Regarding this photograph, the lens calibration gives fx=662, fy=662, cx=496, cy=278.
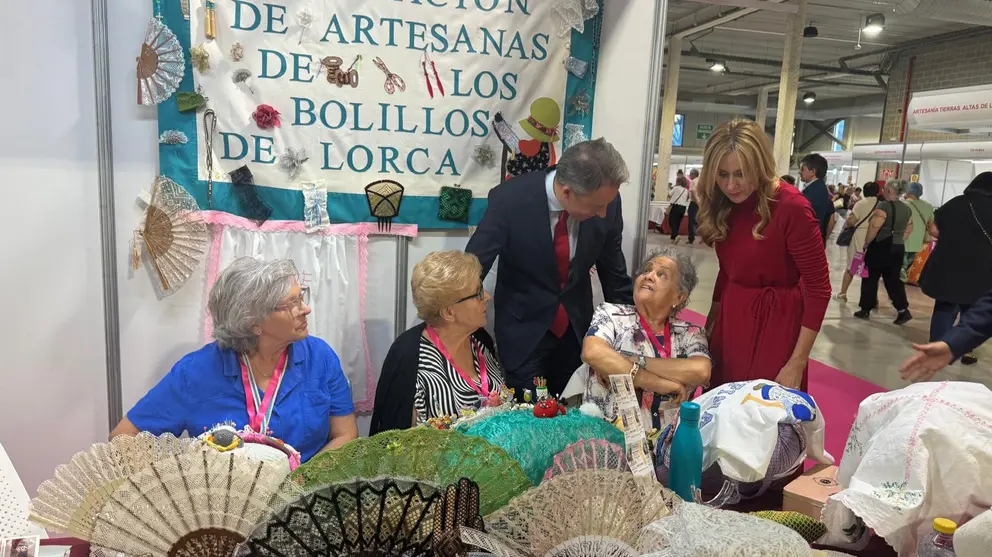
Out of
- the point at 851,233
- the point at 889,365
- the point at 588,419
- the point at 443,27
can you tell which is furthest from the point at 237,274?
the point at 851,233

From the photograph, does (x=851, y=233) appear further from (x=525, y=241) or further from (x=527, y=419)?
(x=527, y=419)

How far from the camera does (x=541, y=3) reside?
2.73m

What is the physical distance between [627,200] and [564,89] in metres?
0.55

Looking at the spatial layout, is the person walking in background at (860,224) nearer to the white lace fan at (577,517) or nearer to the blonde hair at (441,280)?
the blonde hair at (441,280)

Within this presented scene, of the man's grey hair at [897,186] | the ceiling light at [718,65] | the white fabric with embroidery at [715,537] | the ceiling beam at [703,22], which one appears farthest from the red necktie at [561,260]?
the ceiling light at [718,65]

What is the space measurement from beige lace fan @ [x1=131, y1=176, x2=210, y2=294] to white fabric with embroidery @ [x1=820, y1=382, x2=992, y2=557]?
2.19 m

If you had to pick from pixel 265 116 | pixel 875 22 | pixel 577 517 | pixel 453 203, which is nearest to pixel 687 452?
pixel 577 517

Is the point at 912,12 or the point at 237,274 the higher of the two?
the point at 912,12

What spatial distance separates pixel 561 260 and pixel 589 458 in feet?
3.88

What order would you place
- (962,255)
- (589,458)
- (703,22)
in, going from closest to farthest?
(589,458) → (962,255) → (703,22)

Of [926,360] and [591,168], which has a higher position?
[591,168]

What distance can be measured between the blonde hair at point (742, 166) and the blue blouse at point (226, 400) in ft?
4.75

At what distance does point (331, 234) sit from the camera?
8.63ft

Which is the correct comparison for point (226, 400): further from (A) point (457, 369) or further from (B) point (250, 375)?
(A) point (457, 369)
